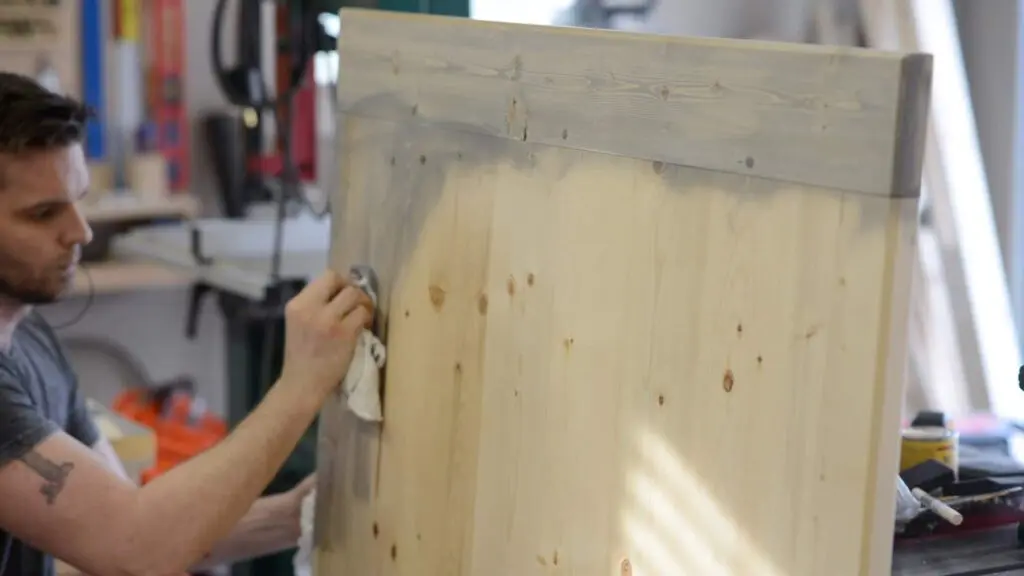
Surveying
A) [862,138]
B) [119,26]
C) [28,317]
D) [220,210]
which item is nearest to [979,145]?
[220,210]

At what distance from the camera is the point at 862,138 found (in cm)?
91

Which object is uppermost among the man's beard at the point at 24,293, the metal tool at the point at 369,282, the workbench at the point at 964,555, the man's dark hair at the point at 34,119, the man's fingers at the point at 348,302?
the man's dark hair at the point at 34,119

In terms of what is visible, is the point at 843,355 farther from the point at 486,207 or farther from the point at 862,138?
the point at 486,207

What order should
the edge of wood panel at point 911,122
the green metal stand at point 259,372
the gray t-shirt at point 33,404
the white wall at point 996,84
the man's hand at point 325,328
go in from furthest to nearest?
1. the white wall at point 996,84
2. the green metal stand at point 259,372
3. the gray t-shirt at point 33,404
4. the man's hand at point 325,328
5. the edge of wood panel at point 911,122

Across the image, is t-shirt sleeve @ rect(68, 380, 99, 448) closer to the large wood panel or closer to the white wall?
the large wood panel

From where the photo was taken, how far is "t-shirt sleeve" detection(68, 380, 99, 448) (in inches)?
76.3

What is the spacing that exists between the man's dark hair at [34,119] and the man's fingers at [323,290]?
1.65 ft

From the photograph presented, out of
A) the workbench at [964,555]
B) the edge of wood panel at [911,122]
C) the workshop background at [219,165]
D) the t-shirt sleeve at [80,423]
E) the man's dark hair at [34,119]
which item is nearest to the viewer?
the edge of wood panel at [911,122]

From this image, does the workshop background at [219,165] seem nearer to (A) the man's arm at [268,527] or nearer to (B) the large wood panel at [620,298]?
(A) the man's arm at [268,527]

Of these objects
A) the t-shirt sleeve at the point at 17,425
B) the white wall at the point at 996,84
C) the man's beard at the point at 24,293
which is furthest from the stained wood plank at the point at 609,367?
the white wall at the point at 996,84

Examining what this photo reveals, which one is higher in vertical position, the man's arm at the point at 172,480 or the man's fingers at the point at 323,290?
the man's fingers at the point at 323,290

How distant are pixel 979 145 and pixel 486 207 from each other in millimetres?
2615

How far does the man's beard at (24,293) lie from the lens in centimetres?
172

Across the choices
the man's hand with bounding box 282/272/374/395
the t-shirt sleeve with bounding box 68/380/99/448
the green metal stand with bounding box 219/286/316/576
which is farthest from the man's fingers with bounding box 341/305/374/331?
the green metal stand with bounding box 219/286/316/576
